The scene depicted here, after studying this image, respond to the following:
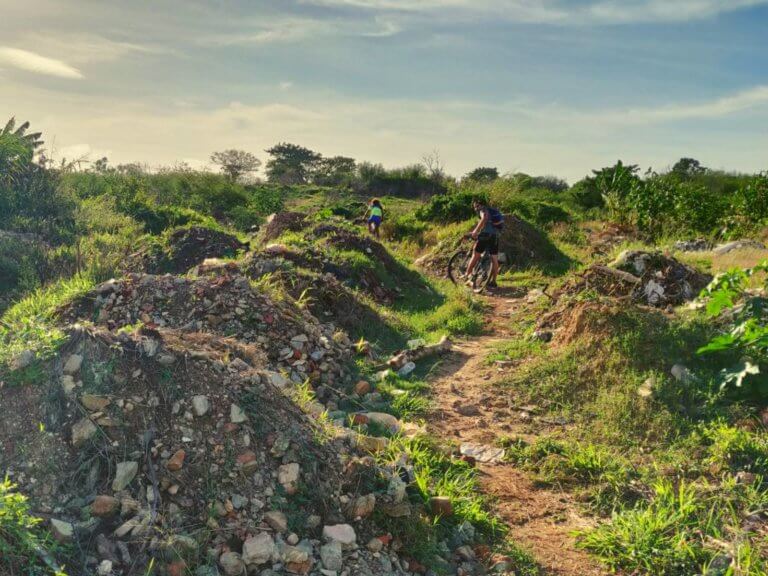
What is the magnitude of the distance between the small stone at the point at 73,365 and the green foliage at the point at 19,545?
805 mm

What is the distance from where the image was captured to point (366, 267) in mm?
9445

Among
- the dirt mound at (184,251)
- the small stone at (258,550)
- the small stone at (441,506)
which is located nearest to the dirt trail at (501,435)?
the small stone at (441,506)

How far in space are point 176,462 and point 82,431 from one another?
455 millimetres

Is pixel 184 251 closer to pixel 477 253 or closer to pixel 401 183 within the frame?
pixel 477 253

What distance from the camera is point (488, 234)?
1017 centimetres

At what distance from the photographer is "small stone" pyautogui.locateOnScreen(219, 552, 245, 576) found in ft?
8.33

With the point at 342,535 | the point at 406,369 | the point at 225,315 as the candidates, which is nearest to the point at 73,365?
the point at 342,535

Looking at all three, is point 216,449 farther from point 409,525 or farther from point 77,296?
point 77,296

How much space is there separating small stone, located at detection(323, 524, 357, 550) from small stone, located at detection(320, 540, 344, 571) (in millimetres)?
54

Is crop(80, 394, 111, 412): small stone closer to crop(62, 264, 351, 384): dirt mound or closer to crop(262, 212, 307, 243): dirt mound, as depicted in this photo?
crop(62, 264, 351, 384): dirt mound

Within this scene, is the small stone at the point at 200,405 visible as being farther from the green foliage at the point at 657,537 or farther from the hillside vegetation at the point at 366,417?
the green foliage at the point at 657,537

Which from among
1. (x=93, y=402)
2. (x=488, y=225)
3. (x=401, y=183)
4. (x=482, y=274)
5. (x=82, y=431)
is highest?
(x=401, y=183)

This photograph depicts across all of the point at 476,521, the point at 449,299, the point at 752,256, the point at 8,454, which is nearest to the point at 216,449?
the point at 8,454

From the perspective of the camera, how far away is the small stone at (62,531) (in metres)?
2.38
